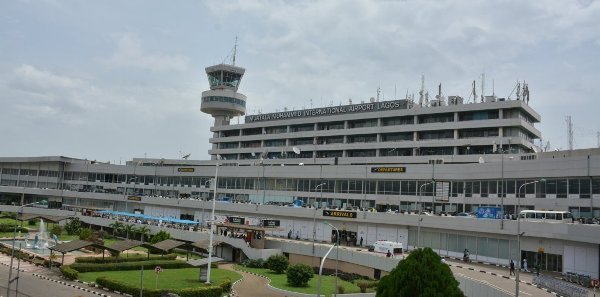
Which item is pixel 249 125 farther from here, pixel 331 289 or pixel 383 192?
pixel 331 289

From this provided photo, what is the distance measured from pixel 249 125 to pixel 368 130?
3882cm

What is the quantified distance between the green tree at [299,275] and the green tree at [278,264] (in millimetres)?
9998

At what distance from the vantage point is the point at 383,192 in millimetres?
89625

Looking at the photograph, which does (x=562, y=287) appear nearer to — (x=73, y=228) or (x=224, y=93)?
(x=73, y=228)

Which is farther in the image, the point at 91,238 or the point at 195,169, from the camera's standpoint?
the point at 195,169

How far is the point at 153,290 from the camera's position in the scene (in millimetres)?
47750

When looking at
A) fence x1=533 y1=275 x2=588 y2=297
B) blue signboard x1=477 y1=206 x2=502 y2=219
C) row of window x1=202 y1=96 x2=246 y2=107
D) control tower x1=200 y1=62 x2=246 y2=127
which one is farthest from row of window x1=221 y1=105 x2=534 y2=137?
fence x1=533 y1=275 x2=588 y2=297

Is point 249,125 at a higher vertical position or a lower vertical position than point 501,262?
higher

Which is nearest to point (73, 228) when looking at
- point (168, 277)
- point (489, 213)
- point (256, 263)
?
point (256, 263)

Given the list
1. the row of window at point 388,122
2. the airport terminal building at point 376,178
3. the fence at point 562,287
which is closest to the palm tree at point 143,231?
the airport terminal building at point 376,178

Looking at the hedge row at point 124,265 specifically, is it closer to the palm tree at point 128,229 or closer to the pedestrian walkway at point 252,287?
the pedestrian walkway at point 252,287

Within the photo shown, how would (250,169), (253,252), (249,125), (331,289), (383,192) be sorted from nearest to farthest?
(331,289) < (253,252) < (383,192) < (250,169) < (249,125)

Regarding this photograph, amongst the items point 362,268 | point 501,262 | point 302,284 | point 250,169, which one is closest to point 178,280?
point 302,284

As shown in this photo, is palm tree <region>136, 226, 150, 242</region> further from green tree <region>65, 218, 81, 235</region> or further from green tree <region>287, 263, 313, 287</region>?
green tree <region>287, 263, 313, 287</region>
